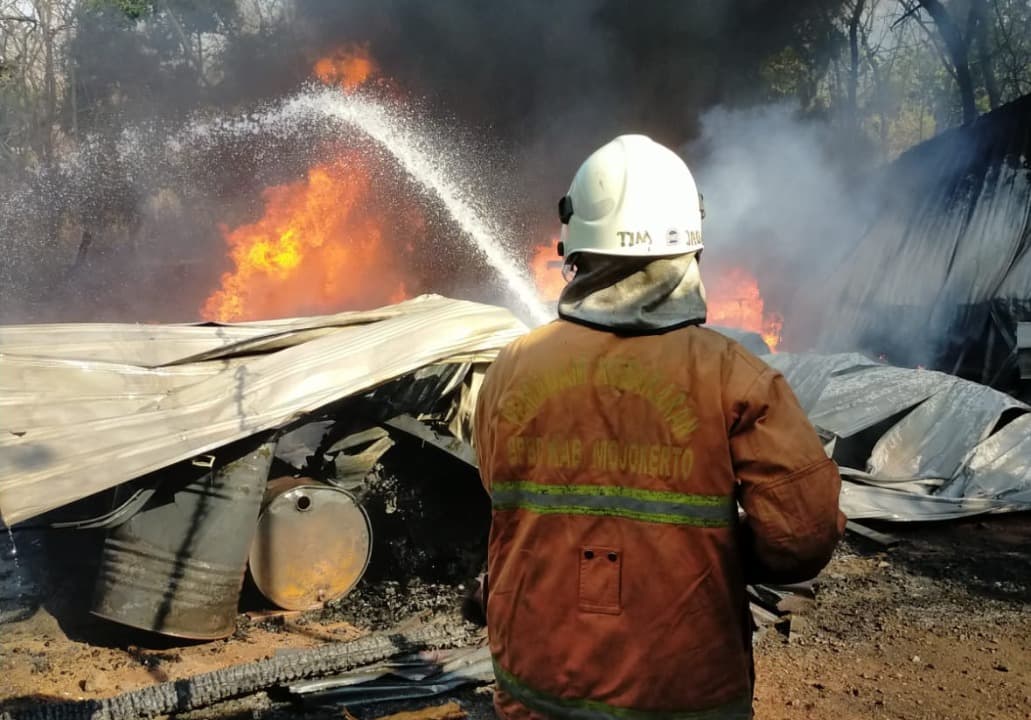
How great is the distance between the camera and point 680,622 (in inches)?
65.0

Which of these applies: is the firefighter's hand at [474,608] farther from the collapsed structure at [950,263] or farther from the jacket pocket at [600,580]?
the collapsed structure at [950,263]

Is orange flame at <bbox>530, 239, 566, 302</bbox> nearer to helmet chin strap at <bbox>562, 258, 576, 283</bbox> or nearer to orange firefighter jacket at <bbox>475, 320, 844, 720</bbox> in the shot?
helmet chin strap at <bbox>562, 258, 576, 283</bbox>

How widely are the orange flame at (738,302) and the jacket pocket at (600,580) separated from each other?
1333 centimetres

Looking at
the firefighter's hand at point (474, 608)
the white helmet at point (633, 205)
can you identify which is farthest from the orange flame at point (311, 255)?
the white helmet at point (633, 205)

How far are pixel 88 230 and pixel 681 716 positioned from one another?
1887cm

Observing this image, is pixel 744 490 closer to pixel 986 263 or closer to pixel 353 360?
pixel 353 360

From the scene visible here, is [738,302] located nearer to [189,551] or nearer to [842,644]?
[842,644]

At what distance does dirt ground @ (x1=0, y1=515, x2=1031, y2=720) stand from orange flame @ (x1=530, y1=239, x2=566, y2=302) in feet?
34.1

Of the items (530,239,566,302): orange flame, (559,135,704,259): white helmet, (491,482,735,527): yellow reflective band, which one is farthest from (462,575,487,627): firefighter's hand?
(530,239,566,302): orange flame

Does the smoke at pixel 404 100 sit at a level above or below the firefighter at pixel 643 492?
above

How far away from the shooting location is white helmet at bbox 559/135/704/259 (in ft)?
5.88

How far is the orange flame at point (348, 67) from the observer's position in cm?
1753

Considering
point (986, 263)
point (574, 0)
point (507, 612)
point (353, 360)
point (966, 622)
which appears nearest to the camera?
point (507, 612)

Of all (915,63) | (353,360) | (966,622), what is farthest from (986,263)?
(915,63)
